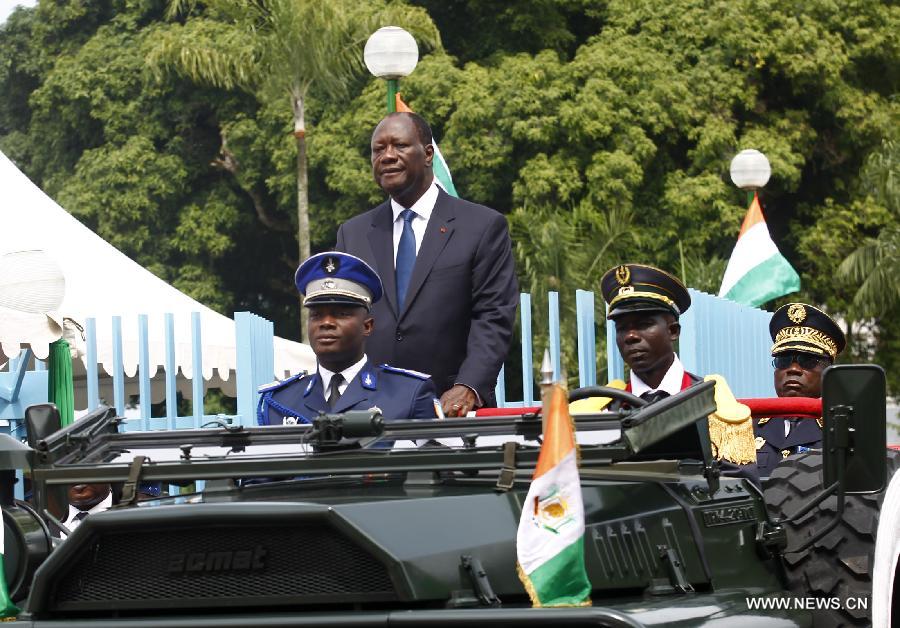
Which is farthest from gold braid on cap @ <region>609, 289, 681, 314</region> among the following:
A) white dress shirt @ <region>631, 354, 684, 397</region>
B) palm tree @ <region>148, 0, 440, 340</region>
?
palm tree @ <region>148, 0, 440, 340</region>

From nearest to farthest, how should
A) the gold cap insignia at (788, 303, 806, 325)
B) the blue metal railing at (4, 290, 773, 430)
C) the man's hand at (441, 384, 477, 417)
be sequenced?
1. the man's hand at (441, 384, 477, 417)
2. the gold cap insignia at (788, 303, 806, 325)
3. the blue metal railing at (4, 290, 773, 430)

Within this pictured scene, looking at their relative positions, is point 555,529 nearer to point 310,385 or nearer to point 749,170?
point 310,385

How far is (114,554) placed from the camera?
12.5ft

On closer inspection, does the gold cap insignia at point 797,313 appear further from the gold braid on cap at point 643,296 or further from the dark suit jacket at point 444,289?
the gold braid on cap at point 643,296

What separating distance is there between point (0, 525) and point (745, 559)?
188 centimetres

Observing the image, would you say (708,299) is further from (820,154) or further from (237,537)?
(820,154)

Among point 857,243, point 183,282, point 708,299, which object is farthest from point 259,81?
point 708,299

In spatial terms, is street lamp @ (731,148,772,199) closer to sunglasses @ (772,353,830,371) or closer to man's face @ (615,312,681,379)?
sunglasses @ (772,353,830,371)

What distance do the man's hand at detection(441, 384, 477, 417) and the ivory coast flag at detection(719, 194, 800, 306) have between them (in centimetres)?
1076

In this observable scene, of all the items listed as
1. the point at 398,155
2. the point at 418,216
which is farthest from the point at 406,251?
the point at 398,155

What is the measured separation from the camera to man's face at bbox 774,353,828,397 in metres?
7.92

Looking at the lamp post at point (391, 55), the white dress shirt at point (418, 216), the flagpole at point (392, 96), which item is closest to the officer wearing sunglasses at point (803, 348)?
the white dress shirt at point (418, 216)

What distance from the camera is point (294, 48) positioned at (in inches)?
1134

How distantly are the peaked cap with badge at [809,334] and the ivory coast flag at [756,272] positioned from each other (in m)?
8.31
